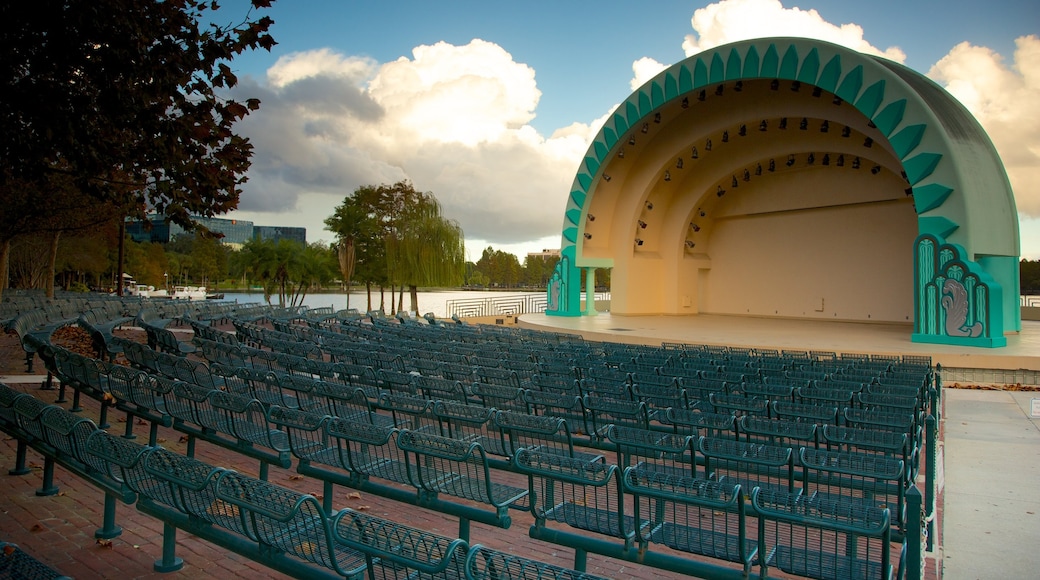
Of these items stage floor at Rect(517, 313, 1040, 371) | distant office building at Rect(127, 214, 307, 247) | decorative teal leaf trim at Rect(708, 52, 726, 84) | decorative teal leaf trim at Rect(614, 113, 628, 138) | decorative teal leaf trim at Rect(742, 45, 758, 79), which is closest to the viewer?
stage floor at Rect(517, 313, 1040, 371)

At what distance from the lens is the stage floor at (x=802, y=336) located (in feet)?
46.7

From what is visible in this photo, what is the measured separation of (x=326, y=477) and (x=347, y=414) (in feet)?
5.11

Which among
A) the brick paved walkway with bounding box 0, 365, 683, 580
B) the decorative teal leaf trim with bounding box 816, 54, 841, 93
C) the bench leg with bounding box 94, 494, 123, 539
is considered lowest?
the brick paved walkway with bounding box 0, 365, 683, 580

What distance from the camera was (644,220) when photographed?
29.2 meters

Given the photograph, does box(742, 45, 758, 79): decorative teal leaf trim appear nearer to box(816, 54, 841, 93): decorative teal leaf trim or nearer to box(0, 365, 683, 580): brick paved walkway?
box(816, 54, 841, 93): decorative teal leaf trim

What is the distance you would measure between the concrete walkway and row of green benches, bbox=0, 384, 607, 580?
342 cm

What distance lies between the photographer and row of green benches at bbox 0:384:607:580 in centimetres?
244

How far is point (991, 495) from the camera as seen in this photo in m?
5.64

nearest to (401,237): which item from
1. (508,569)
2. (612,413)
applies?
(612,413)

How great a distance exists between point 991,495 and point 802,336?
47.8 feet

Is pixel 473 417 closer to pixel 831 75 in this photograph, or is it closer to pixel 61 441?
pixel 61 441

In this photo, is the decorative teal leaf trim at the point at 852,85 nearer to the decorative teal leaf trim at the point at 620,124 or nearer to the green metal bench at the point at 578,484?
the decorative teal leaf trim at the point at 620,124

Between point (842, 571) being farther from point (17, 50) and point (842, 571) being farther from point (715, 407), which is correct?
point (17, 50)

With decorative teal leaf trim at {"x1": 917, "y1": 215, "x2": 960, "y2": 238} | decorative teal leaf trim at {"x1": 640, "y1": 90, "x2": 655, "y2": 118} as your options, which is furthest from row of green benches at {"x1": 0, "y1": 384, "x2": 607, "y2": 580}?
decorative teal leaf trim at {"x1": 640, "y1": 90, "x2": 655, "y2": 118}
